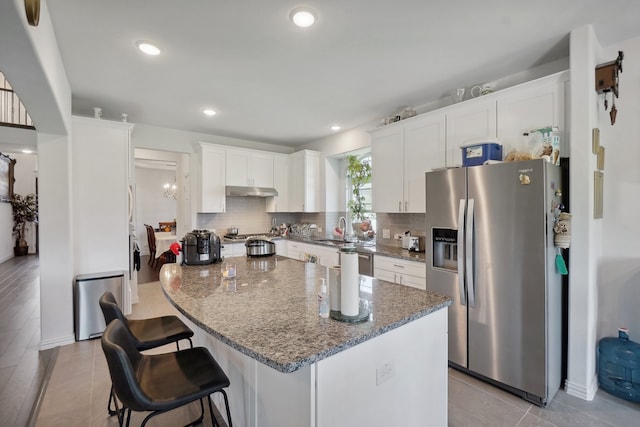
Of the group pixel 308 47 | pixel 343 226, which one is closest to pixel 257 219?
pixel 343 226

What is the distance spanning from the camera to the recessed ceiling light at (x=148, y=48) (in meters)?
2.27

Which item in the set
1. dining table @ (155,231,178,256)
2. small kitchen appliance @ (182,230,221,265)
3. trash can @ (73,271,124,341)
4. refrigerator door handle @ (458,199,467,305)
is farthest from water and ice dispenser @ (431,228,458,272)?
dining table @ (155,231,178,256)

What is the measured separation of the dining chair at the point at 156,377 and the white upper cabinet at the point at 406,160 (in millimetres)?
2581

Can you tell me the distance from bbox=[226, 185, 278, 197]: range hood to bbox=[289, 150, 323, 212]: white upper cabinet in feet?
1.36

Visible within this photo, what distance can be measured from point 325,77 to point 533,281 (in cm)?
238

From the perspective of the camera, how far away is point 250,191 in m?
4.88

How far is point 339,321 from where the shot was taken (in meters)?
1.29

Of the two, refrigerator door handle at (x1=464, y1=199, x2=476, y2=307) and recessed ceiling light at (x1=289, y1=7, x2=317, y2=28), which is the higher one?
recessed ceiling light at (x1=289, y1=7, x2=317, y2=28)

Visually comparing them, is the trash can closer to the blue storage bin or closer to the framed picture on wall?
the blue storage bin

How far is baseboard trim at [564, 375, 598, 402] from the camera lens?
7.02ft

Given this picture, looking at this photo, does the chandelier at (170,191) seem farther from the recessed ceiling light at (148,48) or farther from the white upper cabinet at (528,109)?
the white upper cabinet at (528,109)

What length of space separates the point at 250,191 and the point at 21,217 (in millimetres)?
7993

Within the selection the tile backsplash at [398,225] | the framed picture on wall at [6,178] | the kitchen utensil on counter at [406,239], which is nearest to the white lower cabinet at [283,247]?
the tile backsplash at [398,225]

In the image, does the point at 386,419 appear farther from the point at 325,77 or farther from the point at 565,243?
the point at 325,77
